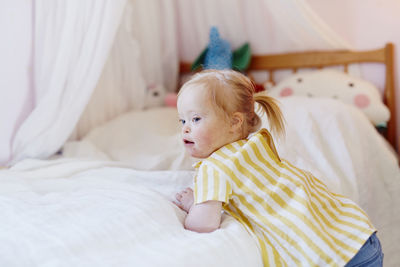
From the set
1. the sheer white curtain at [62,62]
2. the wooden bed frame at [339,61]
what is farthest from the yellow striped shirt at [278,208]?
the wooden bed frame at [339,61]

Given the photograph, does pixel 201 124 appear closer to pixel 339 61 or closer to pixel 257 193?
pixel 257 193

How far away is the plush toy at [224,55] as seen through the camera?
8.05 ft

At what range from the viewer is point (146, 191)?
1.21 metres

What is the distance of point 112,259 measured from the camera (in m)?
0.84

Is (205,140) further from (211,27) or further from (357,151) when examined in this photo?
(211,27)

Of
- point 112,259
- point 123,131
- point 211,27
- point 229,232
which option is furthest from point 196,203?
point 211,27

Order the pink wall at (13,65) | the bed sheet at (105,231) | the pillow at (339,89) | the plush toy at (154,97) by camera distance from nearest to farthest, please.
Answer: the bed sheet at (105,231)
the pink wall at (13,65)
the pillow at (339,89)
the plush toy at (154,97)

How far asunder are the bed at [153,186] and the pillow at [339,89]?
0.12m

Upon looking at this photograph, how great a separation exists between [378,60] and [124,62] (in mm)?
1407

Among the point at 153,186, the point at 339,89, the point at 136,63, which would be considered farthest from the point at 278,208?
the point at 136,63

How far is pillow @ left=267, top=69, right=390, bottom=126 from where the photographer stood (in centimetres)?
204

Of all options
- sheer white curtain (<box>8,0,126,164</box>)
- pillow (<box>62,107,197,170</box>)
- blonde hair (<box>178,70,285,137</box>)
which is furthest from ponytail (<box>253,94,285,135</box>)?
sheer white curtain (<box>8,0,126,164</box>)

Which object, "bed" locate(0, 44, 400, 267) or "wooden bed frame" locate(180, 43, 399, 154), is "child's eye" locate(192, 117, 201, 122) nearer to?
"bed" locate(0, 44, 400, 267)

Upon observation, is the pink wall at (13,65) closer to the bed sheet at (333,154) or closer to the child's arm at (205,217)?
the bed sheet at (333,154)
